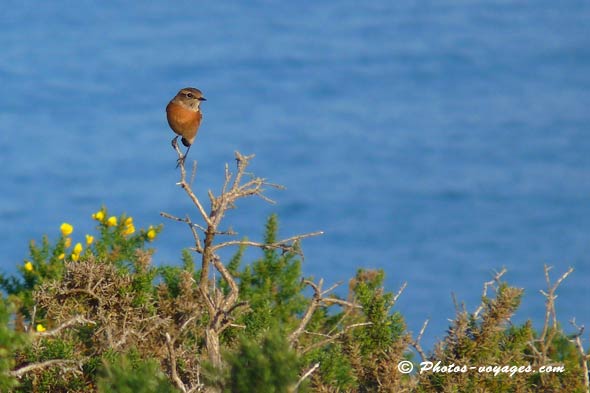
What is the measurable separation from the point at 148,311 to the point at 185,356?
49cm

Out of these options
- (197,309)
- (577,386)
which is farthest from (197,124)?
(577,386)

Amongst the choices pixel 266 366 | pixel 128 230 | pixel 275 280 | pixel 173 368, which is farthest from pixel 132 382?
pixel 128 230

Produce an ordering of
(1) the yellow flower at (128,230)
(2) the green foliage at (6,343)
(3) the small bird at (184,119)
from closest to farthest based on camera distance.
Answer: (2) the green foliage at (6,343)
(3) the small bird at (184,119)
(1) the yellow flower at (128,230)

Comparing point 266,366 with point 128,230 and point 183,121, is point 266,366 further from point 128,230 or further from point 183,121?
point 128,230

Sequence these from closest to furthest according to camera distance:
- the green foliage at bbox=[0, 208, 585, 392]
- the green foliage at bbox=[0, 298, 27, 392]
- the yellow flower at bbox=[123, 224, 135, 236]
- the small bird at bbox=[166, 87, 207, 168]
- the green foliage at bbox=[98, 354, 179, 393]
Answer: the green foliage at bbox=[98, 354, 179, 393] → the green foliage at bbox=[0, 298, 27, 392] → the green foliage at bbox=[0, 208, 585, 392] → the small bird at bbox=[166, 87, 207, 168] → the yellow flower at bbox=[123, 224, 135, 236]

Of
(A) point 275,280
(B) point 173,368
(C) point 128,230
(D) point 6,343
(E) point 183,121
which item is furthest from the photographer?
(C) point 128,230

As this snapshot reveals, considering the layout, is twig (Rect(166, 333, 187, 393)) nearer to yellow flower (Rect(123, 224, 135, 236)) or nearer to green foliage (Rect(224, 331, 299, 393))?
green foliage (Rect(224, 331, 299, 393))

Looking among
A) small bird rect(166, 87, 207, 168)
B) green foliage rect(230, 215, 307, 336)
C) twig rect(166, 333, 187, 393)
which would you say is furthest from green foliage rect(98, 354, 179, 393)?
green foliage rect(230, 215, 307, 336)

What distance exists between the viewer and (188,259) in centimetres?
719

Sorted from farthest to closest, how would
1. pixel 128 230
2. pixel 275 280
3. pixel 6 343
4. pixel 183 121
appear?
pixel 128 230
pixel 275 280
pixel 183 121
pixel 6 343

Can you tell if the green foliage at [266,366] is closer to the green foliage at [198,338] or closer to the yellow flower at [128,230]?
the green foliage at [198,338]

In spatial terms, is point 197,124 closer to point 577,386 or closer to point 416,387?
point 416,387

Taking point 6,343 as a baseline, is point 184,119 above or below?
above

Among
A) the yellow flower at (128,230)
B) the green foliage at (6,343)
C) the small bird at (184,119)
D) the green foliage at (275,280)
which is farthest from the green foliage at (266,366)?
the yellow flower at (128,230)
